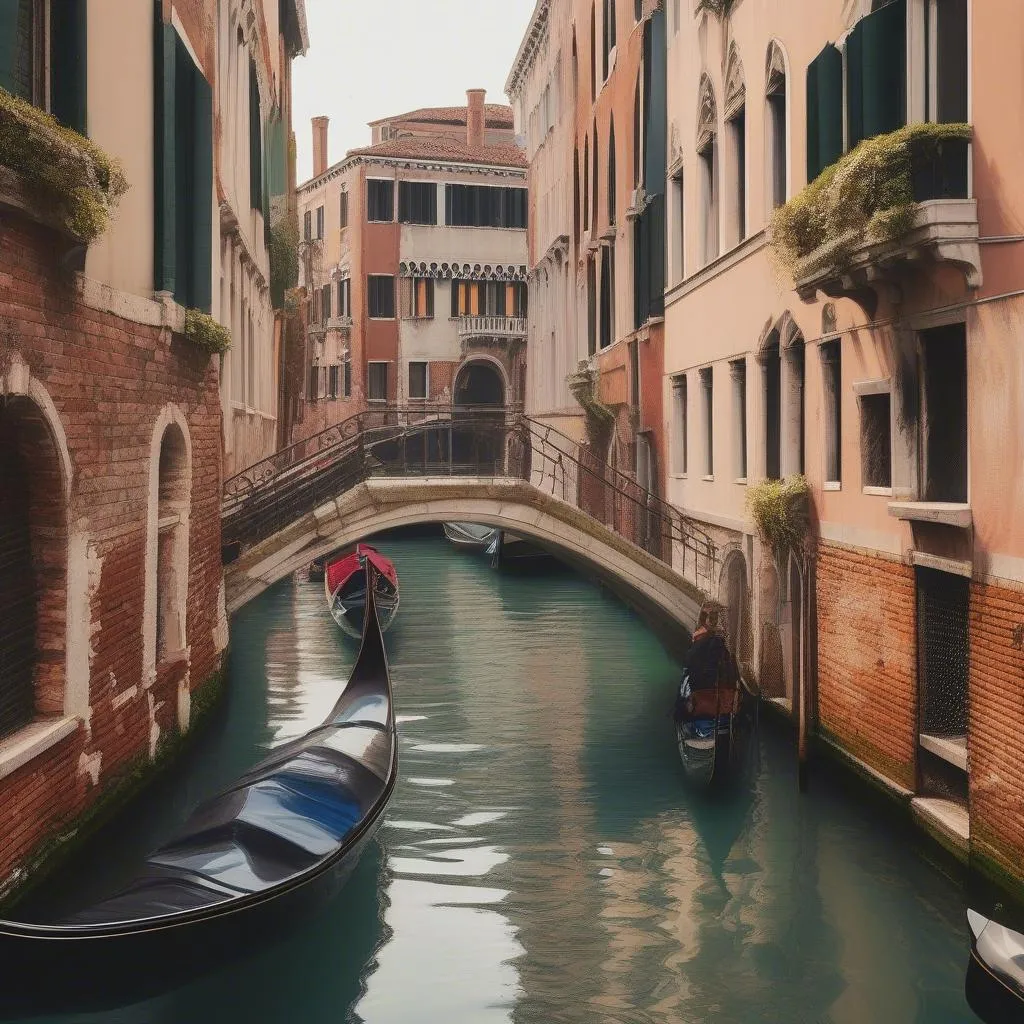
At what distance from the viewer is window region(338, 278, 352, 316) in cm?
2823

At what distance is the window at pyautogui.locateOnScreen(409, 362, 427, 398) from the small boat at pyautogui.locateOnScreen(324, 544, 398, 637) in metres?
11.9

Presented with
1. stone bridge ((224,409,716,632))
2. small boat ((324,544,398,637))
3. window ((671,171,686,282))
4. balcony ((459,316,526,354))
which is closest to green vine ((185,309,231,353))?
stone bridge ((224,409,716,632))

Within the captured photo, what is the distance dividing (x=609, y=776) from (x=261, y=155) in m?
7.79

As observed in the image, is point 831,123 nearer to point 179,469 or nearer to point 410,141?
point 179,469

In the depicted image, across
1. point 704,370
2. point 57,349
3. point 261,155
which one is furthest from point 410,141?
point 57,349

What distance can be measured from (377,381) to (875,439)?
2113 cm

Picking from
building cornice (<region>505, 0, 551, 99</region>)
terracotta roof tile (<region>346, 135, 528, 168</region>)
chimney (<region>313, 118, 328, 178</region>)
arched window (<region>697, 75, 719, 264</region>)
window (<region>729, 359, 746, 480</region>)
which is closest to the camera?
window (<region>729, 359, 746, 480</region>)

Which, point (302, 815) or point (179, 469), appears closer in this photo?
point (302, 815)

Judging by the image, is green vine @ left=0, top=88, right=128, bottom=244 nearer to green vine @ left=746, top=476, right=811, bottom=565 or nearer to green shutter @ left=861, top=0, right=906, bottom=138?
green shutter @ left=861, top=0, right=906, bottom=138

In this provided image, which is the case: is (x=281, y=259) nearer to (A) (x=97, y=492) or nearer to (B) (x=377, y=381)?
(B) (x=377, y=381)

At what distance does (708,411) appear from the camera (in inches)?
461

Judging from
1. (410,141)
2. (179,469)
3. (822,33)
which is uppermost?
(410,141)

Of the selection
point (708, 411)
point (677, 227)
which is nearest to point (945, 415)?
point (708, 411)

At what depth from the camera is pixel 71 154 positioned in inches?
199
